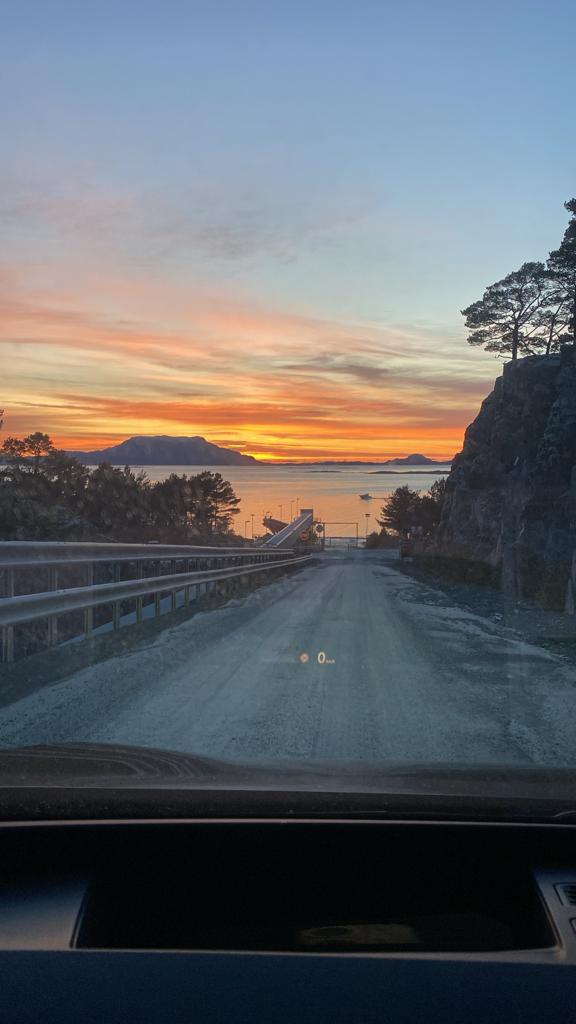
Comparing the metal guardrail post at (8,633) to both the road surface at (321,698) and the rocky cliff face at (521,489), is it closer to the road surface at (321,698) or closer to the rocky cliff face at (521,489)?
the road surface at (321,698)

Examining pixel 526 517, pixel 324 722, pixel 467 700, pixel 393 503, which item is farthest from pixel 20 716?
pixel 393 503

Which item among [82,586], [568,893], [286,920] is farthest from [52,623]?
[568,893]

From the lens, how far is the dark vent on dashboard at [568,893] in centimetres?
245

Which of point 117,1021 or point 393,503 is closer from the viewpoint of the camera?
point 117,1021

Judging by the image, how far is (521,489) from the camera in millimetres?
44656

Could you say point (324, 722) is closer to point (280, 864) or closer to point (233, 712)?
point (233, 712)

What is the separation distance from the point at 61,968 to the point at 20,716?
5762 mm

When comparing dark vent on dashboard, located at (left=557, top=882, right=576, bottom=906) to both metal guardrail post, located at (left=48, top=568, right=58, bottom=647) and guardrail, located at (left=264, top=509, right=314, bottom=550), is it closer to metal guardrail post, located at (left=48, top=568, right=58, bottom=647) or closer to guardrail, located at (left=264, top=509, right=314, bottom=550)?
metal guardrail post, located at (left=48, top=568, right=58, bottom=647)

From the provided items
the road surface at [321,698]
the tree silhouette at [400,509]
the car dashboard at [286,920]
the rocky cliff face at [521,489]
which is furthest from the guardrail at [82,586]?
the tree silhouette at [400,509]

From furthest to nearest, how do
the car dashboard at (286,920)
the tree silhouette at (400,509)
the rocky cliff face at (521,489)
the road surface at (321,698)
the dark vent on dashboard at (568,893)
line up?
the tree silhouette at (400,509) → the rocky cliff face at (521,489) → the road surface at (321,698) → the dark vent on dashboard at (568,893) → the car dashboard at (286,920)

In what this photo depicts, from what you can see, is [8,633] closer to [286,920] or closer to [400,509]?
[286,920]

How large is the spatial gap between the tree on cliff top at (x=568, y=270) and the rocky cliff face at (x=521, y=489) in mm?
3066

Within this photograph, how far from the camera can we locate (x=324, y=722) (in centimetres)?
755

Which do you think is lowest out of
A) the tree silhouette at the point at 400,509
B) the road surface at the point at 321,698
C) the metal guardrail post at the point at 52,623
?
the road surface at the point at 321,698
